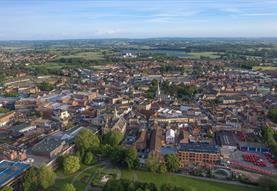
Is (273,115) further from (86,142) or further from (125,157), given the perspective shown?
(86,142)

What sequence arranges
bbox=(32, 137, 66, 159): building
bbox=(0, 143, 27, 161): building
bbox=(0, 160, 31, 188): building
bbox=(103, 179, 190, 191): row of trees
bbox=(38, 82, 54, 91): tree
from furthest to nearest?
bbox=(38, 82, 54, 91): tree → bbox=(32, 137, 66, 159): building → bbox=(0, 143, 27, 161): building → bbox=(0, 160, 31, 188): building → bbox=(103, 179, 190, 191): row of trees

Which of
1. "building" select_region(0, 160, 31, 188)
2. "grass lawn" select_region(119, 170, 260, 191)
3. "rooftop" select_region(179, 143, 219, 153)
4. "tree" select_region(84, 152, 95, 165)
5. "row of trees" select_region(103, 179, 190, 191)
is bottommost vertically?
"grass lawn" select_region(119, 170, 260, 191)

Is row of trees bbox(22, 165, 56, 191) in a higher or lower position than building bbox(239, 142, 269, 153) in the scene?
higher

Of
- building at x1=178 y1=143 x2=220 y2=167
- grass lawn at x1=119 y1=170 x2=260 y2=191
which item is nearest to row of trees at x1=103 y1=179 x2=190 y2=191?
grass lawn at x1=119 y1=170 x2=260 y2=191

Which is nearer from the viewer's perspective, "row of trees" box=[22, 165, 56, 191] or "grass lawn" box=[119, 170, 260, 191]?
"row of trees" box=[22, 165, 56, 191]

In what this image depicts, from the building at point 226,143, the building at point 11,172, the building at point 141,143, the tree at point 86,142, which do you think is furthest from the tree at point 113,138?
the building at point 226,143

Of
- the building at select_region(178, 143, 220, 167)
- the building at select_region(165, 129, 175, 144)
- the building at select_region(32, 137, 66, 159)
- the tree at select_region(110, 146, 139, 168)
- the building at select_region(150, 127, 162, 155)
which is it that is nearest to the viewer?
the tree at select_region(110, 146, 139, 168)

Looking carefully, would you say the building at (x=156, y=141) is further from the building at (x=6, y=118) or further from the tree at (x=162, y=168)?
the building at (x=6, y=118)

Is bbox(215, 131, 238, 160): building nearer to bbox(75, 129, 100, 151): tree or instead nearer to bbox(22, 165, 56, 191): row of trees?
bbox(75, 129, 100, 151): tree
